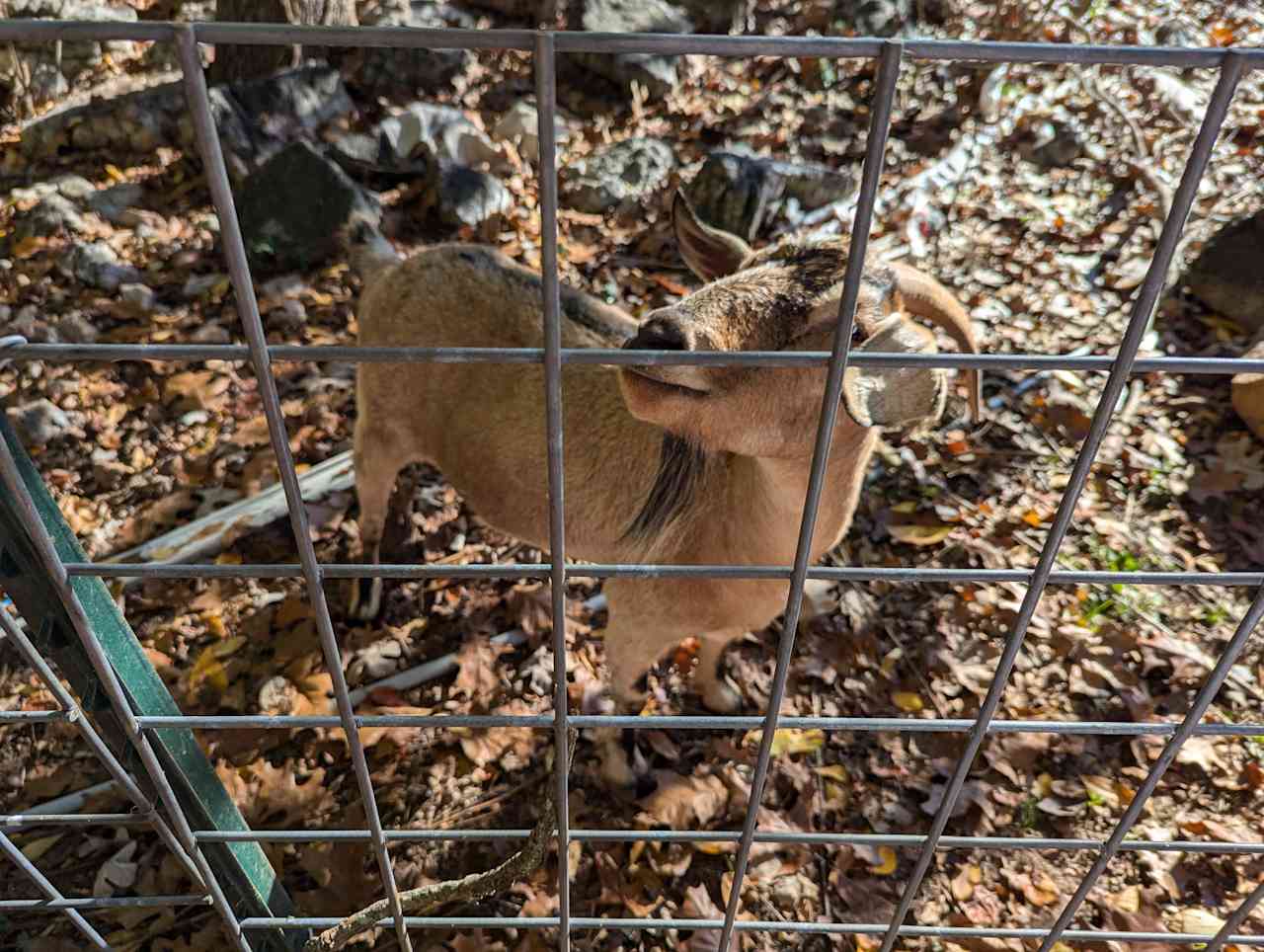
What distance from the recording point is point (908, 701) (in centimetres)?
398

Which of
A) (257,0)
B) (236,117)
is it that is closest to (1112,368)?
(236,117)

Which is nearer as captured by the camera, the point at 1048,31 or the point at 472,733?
the point at 472,733

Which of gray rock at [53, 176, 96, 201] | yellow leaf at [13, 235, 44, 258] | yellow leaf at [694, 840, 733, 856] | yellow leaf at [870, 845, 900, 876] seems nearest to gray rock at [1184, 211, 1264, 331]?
yellow leaf at [870, 845, 900, 876]

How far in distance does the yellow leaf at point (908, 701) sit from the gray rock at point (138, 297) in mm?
5605

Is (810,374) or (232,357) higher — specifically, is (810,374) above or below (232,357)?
below

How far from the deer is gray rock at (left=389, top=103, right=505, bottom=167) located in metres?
3.08

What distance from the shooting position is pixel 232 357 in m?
1.25

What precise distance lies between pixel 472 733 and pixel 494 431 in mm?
1356

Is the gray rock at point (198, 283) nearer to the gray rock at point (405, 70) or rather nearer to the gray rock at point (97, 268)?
the gray rock at point (97, 268)

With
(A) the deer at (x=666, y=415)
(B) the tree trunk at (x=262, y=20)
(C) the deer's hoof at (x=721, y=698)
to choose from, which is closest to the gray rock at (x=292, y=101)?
(B) the tree trunk at (x=262, y=20)

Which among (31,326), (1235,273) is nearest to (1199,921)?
(1235,273)

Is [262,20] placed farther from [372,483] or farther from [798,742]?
[798,742]

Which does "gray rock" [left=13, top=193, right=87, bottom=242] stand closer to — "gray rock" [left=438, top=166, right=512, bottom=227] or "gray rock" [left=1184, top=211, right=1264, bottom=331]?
"gray rock" [left=438, top=166, right=512, bottom=227]

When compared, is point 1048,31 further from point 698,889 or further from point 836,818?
point 698,889
